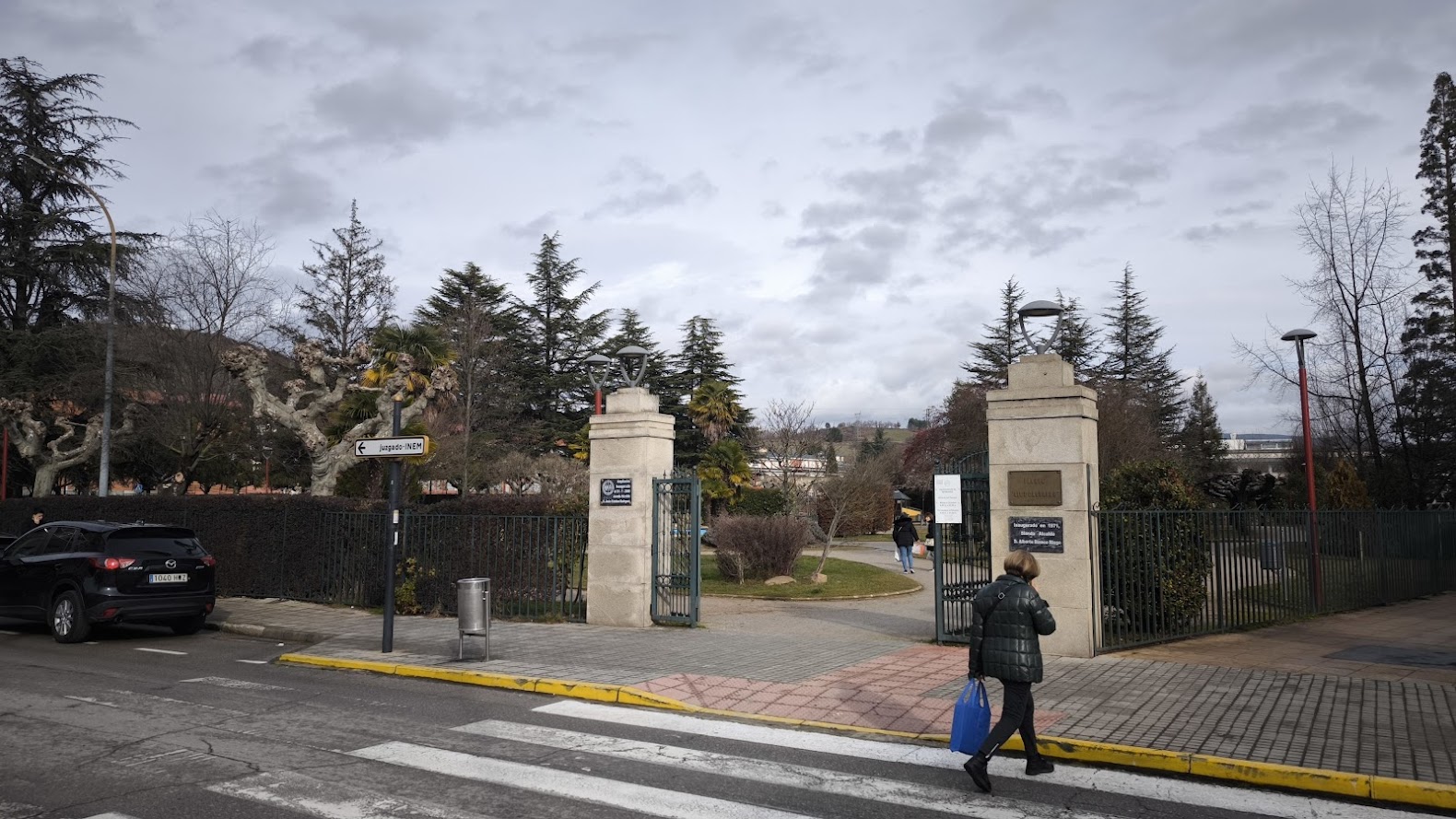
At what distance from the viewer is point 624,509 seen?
14062mm

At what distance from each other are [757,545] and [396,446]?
1040cm

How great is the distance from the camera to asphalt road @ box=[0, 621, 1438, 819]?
5.71 metres

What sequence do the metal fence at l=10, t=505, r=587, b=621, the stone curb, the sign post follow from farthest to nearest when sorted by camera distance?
the metal fence at l=10, t=505, r=587, b=621 < the stone curb < the sign post

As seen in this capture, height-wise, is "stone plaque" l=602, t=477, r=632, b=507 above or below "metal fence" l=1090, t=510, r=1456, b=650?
above

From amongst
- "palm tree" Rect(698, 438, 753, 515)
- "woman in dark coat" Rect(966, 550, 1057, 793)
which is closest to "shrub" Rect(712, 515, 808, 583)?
"woman in dark coat" Rect(966, 550, 1057, 793)

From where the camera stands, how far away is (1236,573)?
13125mm

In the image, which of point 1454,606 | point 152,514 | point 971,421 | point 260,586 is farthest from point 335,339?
point 1454,606

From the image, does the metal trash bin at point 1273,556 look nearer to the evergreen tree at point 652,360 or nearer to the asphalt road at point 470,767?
the asphalt road at point 470,767

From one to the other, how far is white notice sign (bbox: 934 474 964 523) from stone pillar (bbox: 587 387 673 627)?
4222 mm

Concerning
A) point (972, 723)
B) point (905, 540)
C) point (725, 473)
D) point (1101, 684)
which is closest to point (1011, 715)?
point (972, 723)

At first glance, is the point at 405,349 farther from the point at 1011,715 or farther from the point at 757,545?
the point at 1011,715

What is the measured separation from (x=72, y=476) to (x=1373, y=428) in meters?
47.1

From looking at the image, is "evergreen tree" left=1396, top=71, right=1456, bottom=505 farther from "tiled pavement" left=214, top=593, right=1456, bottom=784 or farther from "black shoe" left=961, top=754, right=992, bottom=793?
"black shoe" left=961, top=754, right=992, bottom=793

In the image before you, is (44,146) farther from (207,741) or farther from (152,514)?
(207,741)
